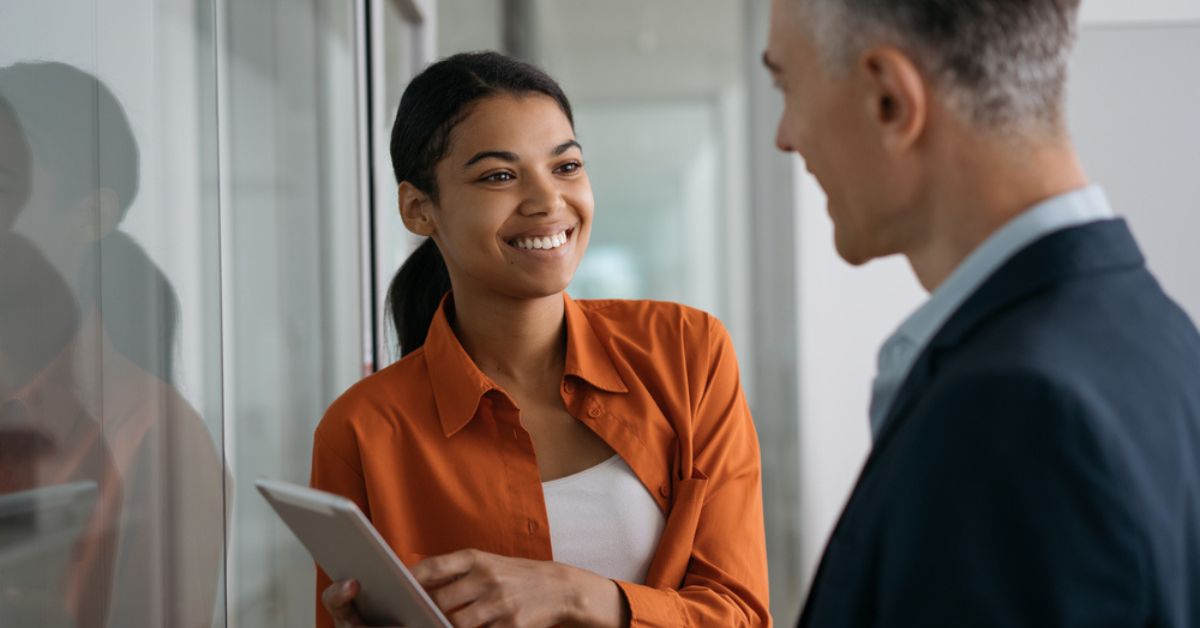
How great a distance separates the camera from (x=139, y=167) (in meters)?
1.24

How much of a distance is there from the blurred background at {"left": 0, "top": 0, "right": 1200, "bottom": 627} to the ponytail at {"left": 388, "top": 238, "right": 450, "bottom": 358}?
0.16 meters

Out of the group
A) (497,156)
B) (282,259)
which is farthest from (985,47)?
(282,259)

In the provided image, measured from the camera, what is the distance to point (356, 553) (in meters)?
1.09

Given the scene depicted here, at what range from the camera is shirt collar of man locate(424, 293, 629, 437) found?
1.45 metres

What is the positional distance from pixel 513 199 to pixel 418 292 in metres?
0.36

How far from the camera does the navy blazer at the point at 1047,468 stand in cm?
60

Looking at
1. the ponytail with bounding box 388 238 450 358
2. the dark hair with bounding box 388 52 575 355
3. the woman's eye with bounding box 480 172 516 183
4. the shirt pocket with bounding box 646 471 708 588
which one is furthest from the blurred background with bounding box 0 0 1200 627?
the shirt pocket with bounding box 646 471 708 588

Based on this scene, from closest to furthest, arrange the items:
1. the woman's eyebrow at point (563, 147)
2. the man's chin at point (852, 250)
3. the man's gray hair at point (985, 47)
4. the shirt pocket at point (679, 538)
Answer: the man's gray hair at point (985, 47) < the man's chin at point (852, 250) < the shirt pocket at point (679, 538) < the woman's eyebrow at point (563, 147)

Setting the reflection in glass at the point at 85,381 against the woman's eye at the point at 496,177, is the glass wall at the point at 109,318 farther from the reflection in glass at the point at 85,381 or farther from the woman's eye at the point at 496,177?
the woman's eye at the point at 496,177

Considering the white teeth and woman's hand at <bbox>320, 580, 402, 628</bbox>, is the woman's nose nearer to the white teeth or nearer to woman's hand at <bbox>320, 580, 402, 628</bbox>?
the white teeth

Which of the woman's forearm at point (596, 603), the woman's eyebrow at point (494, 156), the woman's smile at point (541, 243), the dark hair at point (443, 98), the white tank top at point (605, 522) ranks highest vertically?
the dark hair at point (443, 98)

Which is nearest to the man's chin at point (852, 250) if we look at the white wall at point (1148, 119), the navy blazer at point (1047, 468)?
the navy blazer at point (1047, 468)

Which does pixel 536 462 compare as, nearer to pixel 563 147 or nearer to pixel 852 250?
pixel 563 147

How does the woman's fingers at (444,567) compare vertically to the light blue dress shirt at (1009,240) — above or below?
below
